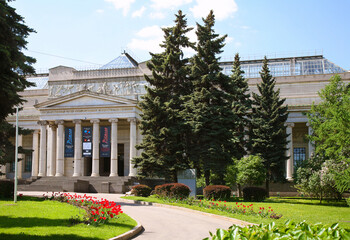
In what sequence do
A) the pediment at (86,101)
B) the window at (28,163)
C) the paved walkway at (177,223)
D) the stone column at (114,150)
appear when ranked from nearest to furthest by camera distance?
the paved walkway at (177,223), the stone column at (114,150), the pediment at (86,101), the window at (28,163)

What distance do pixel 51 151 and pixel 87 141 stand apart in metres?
6.61

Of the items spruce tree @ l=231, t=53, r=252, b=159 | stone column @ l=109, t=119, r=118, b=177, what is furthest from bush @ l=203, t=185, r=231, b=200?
stone column @ l=109, t=119, r=118, b=177

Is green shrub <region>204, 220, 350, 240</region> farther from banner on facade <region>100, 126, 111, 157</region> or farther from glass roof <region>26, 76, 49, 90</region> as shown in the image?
glass roof <region>26, 76, 49, 90</region>

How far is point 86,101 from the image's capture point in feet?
173

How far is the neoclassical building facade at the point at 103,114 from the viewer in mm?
51625

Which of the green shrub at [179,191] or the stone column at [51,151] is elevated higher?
the stone column at [51,151]

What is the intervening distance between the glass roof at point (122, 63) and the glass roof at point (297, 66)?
20.4 metres

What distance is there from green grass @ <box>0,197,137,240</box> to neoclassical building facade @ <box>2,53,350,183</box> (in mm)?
30902

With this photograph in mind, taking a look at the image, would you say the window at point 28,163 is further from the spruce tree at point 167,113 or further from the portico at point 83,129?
the spruce tree at point 167,113

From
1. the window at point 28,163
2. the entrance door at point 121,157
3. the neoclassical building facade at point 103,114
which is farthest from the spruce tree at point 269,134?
the window at point 28,163

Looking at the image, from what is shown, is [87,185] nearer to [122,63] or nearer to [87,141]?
[87,141]


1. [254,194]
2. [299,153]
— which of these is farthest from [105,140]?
[299,153]

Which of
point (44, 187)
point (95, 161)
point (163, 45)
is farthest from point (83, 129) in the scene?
point (163, 45)

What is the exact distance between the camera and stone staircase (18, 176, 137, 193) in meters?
43.2
